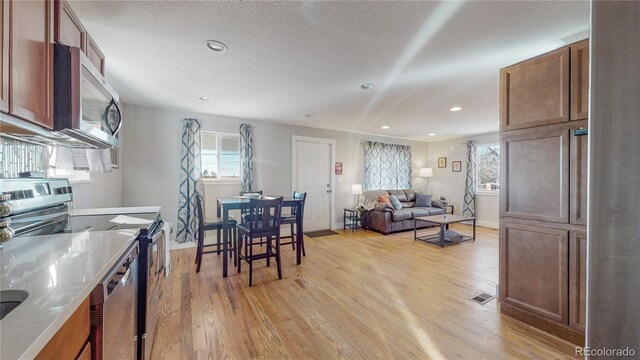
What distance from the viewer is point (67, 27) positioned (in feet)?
4.55

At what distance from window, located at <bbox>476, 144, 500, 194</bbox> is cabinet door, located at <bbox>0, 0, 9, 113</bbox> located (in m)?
7.04

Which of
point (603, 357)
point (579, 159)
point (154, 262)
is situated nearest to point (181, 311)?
point (154, 262)

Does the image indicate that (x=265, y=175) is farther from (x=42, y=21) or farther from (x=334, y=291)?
(x=42, y=21)

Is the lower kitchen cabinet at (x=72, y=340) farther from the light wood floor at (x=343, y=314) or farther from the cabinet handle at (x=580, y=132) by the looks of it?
the cabinet handle at (x=580, y=132)

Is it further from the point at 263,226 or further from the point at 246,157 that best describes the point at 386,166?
the point at 263,226

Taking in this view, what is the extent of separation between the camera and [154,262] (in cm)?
162

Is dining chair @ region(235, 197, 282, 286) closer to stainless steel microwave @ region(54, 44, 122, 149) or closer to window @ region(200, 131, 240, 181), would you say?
stainless steel microwave @ region(54, 44, 122, 149)

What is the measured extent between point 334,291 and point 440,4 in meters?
2.48

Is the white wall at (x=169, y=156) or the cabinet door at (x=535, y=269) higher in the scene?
the white wall at (x=169, y=156)

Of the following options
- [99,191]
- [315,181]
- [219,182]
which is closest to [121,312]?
[99,191]

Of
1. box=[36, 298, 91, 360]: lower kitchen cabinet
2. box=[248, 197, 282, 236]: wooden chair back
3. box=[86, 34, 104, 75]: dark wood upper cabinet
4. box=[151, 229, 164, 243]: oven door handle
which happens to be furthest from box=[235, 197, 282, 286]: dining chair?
box=[36, 298, 91, 360]: lower kitchen cabinet

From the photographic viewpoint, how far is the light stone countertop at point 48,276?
543 mm

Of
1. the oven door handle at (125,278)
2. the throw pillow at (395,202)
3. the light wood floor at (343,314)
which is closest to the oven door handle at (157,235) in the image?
the oven door handle at (125,278)

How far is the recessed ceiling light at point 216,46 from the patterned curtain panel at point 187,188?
2284 millimetres
